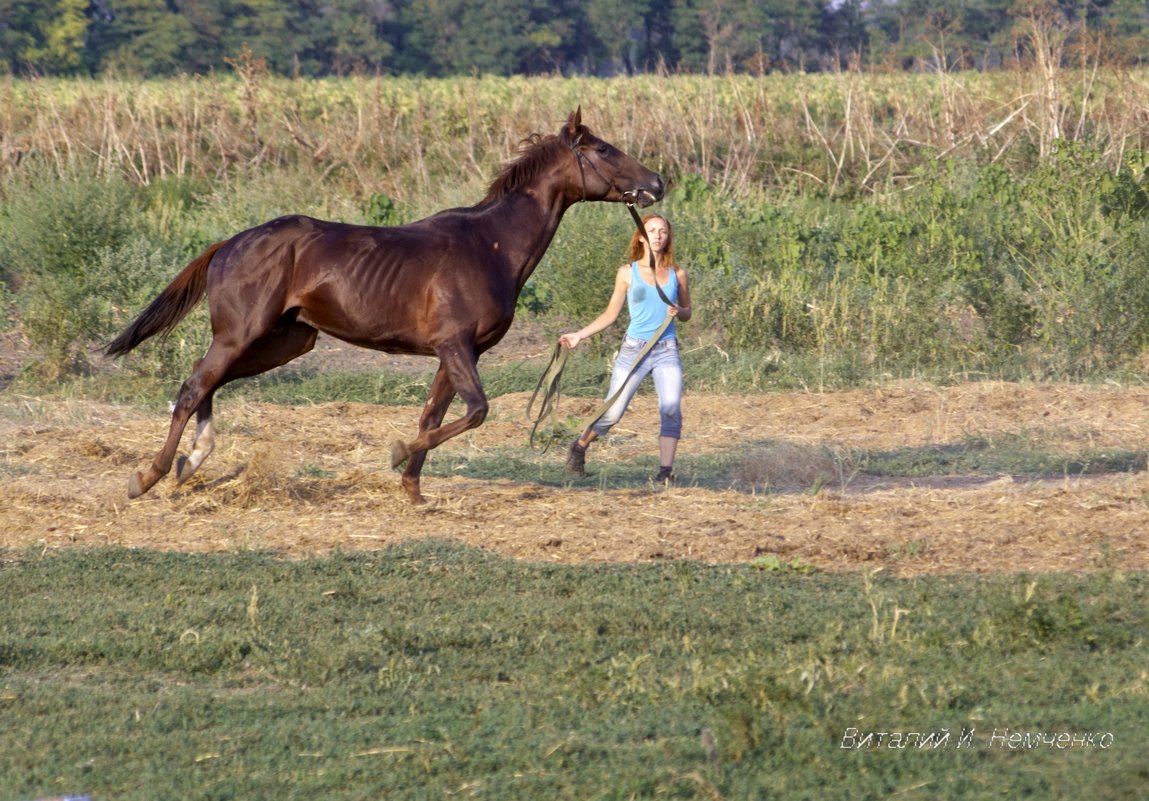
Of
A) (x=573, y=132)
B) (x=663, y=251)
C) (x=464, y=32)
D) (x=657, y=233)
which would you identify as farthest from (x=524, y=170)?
(x=464, y=32)

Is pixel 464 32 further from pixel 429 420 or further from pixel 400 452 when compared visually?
pixel 400 452

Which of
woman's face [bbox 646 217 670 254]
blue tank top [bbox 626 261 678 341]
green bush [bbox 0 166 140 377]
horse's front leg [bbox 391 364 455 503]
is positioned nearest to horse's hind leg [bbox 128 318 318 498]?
horse's front leg [bbox 391 364 455 503]

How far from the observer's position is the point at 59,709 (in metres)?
5.10

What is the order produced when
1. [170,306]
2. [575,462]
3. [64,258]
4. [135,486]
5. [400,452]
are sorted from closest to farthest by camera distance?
[400,452] < [135,486] < [170,306] < [575,462] < [64,258]

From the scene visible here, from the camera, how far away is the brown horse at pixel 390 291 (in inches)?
316

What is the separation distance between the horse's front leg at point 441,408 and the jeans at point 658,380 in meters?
1.29

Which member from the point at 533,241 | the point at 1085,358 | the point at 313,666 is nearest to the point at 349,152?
the point at 1085,358

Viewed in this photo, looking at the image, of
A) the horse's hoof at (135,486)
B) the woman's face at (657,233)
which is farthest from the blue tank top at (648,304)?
the horse's hoof at (135,486)

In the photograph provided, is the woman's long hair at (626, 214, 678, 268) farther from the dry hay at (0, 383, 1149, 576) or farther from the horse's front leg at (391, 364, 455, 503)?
the horse's front leg at (391, 364, 455, 503)

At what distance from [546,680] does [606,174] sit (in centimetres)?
386

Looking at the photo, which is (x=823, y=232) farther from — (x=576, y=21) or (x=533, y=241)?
(x=576, y=21)

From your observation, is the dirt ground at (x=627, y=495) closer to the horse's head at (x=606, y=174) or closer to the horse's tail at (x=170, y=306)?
the horse's tail at (x=170, y=306)

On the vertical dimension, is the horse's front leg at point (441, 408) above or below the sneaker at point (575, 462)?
above

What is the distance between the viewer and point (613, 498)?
837 cm
